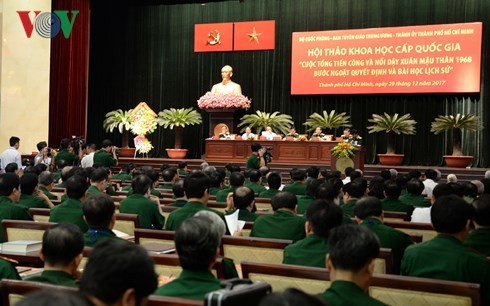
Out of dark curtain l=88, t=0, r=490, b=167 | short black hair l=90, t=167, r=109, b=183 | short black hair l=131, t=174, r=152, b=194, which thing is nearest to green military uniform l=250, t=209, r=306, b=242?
short black hair l=131, t=174, r=152, b=194

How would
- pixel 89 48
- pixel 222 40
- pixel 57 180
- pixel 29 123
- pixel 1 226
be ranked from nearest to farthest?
1. pixel 1 226
2. pixel 57 180
3. pixel 29 123
4. pixel 222 40
5. pixel 89 48

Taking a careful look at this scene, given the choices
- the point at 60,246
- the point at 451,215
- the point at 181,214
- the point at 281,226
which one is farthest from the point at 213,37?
the point at 60,246

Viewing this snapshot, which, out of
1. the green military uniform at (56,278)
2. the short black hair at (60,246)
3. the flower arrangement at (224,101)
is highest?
the flower arrangement at (224,101)

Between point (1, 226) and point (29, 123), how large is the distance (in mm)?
11189

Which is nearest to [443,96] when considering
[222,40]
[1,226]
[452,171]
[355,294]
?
[452,171]

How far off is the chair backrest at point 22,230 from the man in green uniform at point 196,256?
1844 mm

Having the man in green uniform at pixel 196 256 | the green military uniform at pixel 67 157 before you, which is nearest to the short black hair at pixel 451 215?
the man in green uniform at pixel 196 256

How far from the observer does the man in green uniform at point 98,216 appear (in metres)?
3.17

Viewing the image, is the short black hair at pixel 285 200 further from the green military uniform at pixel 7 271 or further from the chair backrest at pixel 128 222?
the green military uniform at pixel 7 271

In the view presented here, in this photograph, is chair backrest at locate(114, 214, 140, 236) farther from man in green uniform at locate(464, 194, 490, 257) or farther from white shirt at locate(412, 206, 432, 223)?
white shirt at locate(412, 206, 432, 223)

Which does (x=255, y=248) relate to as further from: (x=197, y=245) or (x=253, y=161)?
(x=253, y=161)

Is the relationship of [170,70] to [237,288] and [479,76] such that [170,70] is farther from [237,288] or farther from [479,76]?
[237,288]

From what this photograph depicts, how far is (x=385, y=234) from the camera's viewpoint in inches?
144

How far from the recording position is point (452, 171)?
1251cm
